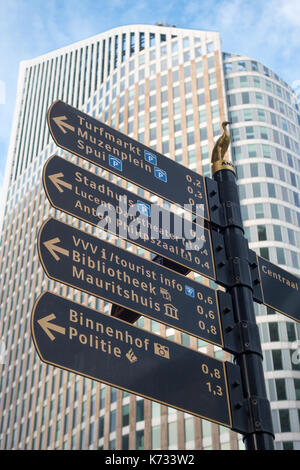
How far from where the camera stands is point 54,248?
24.0 feet

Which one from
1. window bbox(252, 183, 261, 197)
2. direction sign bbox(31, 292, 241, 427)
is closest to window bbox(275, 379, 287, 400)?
window bbox(252, 183, 261, 197)

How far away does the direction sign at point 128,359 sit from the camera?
660cm

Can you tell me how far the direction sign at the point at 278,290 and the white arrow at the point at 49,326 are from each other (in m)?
3.48

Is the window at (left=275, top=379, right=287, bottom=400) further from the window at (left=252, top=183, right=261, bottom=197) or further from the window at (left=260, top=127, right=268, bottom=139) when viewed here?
the window at (left=260, top=127, right=268, bottom=139)

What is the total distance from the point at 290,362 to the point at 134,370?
4518 centimetres

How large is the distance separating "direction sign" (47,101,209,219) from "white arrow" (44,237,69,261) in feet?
5.47

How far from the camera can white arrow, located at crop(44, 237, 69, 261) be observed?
23.9 ft

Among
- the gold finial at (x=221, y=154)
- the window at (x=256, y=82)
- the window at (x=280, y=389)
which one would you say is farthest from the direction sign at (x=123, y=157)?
the window at (x=256, y=82)

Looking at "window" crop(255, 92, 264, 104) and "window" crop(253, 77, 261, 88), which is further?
"window" crop(253, 77, 261, 88)

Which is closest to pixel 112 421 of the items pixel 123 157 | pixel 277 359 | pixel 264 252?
pixel 277 359

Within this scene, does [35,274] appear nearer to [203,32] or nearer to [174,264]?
[203,32]

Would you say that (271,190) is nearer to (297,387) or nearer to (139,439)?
(297,387)

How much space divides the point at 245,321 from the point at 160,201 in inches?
2065
